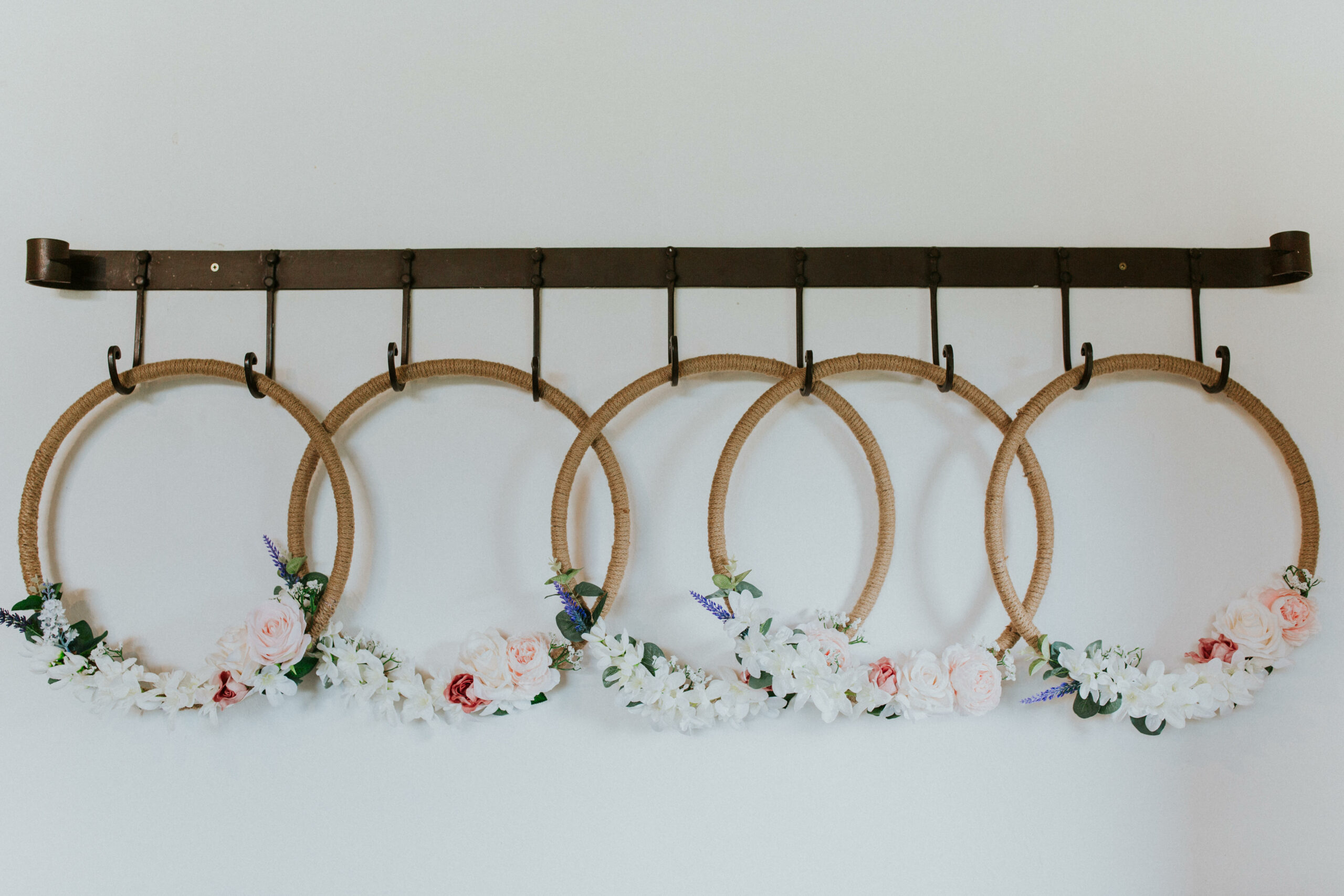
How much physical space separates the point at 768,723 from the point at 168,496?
0.80 meters

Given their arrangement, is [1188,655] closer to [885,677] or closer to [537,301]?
[885,677]

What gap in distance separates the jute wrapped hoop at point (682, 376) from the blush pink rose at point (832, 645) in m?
0.08

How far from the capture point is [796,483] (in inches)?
36.3

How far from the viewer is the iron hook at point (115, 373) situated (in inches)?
34.6

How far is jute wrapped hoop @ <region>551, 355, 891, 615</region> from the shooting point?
0.86 m

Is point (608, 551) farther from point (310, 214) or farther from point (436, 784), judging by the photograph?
point (310, 214)

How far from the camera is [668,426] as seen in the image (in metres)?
0.92

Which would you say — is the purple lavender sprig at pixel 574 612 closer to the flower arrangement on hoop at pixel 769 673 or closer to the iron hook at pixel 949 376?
the flower arrangement on hoop at pixel 769 673

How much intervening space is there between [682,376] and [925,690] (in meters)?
0.46

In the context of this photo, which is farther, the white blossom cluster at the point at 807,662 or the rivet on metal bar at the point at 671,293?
the rivet on metal bar at the point at 671,293

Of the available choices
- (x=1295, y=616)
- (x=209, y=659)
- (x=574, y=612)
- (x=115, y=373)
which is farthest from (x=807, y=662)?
(x=115, y=373)

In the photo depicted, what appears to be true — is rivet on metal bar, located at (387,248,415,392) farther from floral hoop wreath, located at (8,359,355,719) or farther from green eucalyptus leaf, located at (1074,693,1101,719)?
green eucalyptus leaf, located at (1074,693,1101,719)

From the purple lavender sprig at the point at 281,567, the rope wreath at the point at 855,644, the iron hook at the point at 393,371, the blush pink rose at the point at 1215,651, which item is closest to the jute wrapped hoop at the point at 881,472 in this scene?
the rope wreath at the point at 855,644

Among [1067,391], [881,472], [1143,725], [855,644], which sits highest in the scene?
[1067,391]
